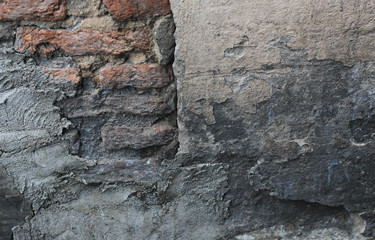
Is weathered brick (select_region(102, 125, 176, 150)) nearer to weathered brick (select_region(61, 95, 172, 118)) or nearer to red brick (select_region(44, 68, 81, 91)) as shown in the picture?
weathered brick (select_region(61, 95, 172, 118))

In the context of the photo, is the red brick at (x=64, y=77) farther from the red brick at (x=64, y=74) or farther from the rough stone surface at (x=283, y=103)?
the rough stone surface at (x=283, y=103)

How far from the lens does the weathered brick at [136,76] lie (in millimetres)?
1345

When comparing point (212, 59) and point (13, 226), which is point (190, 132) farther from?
point (13, 226)

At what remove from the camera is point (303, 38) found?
1233 millimetres

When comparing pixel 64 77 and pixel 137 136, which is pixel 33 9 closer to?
pixel 64 77

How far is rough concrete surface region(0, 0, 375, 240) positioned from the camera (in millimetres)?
1249

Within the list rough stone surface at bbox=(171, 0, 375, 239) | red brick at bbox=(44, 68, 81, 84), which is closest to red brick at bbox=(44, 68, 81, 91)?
red brick at bbox=(44, 68, 81, 84)

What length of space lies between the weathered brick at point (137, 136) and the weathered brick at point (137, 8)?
43 centimetres

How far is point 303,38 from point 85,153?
3.10ft

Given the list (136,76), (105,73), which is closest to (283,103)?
(136,76)

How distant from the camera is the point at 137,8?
1.28 m

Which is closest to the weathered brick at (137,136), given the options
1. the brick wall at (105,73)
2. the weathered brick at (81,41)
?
the brick wall at (105,73)

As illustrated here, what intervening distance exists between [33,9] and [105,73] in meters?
0.34

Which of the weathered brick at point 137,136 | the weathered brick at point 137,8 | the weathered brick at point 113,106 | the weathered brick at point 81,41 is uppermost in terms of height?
the weathered brick at point 137,8
